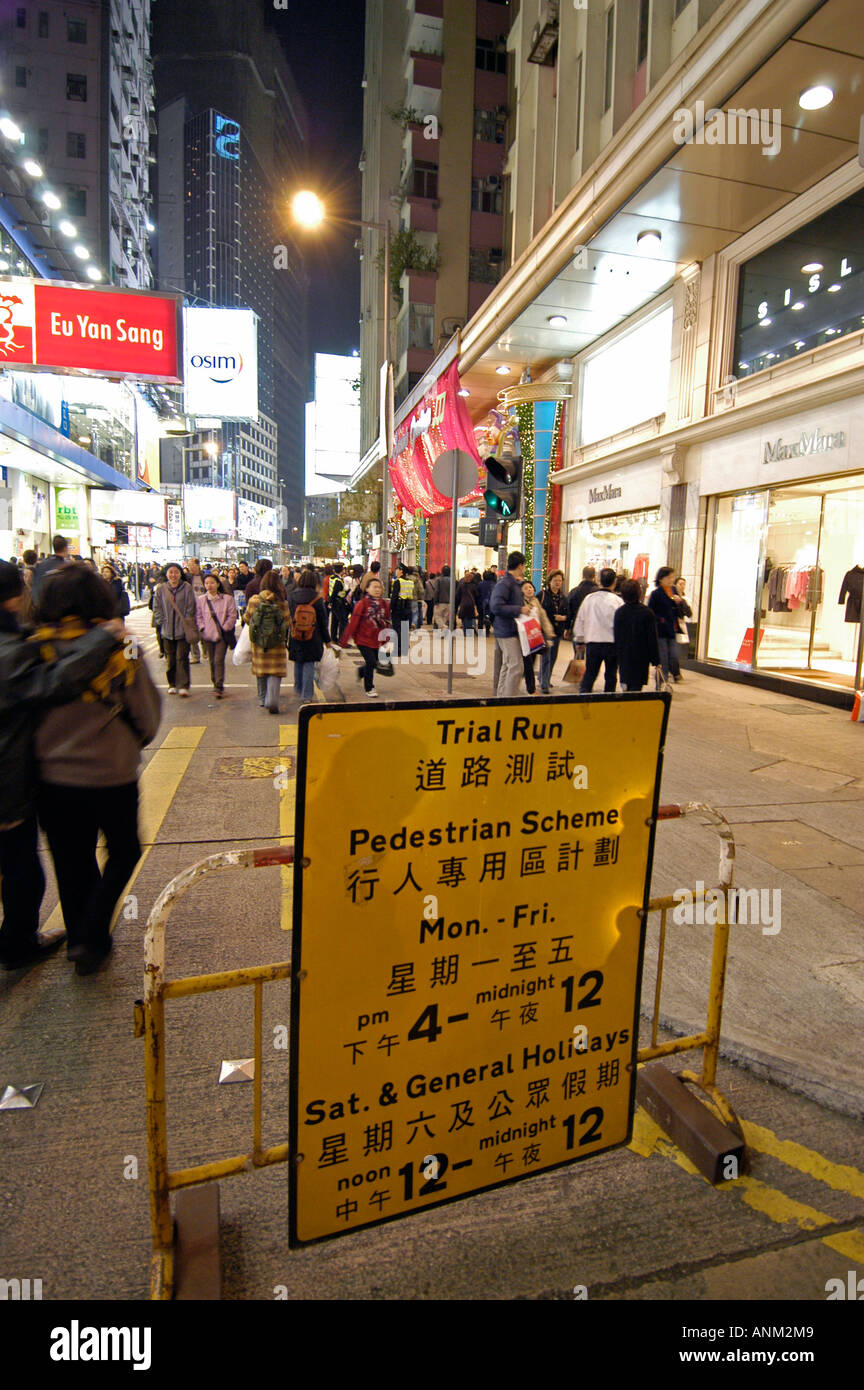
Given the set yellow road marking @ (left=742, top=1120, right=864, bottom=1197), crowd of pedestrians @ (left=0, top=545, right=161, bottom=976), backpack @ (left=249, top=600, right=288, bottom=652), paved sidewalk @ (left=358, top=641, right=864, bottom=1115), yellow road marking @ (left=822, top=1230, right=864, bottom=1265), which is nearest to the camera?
yellow road marking @ (left=822, top=1230, right=864, bottom=1265)

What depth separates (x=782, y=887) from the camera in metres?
4.55

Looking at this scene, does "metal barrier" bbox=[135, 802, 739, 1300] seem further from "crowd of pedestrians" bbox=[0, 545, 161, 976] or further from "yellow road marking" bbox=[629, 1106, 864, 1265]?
"crowd of pedestrians" bbox=[0, 545, 161, 976]

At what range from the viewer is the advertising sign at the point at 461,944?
1835mm

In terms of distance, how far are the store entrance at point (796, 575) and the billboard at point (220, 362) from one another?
12.1 metres

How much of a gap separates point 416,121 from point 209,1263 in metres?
45.0

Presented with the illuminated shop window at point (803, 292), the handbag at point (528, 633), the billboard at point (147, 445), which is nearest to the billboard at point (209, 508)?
the billboard at point (147, 445)

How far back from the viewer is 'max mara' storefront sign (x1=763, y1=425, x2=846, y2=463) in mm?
10328

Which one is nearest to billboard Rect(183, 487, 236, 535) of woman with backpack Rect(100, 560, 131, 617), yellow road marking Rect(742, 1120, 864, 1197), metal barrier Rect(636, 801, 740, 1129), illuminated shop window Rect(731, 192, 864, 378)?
woman with backpack Rect(100, 560, 131, 617)

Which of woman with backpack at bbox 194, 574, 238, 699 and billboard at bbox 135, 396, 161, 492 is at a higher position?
billboard at bbox 135, 396, 161, 492

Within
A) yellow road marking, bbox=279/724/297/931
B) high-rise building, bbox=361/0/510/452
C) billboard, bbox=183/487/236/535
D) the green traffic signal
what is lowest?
yellow road marking, bbox=279/724/297/931

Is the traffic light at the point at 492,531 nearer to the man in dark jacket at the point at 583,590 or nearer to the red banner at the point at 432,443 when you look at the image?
the red banner at the point at 432,443

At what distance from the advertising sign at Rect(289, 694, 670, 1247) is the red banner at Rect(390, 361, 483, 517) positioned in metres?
7.21
